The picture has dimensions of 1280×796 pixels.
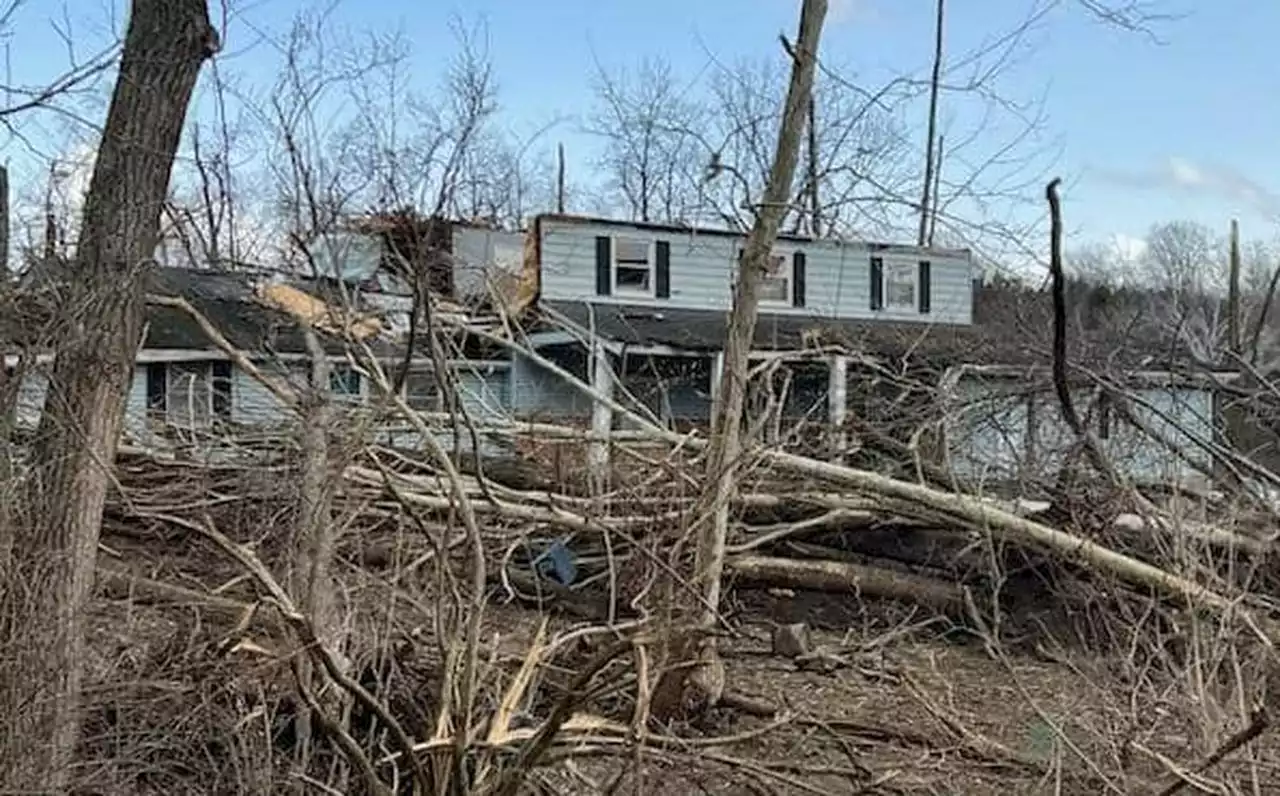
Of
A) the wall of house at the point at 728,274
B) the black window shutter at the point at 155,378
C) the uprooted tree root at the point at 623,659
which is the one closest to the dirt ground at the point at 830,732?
the uprooted tree root at the point at 623,659

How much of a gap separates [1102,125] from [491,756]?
1001cm

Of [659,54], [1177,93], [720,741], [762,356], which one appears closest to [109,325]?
[720,741]

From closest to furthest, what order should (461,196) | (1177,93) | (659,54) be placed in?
(461,196), (1177,93), (659,54)

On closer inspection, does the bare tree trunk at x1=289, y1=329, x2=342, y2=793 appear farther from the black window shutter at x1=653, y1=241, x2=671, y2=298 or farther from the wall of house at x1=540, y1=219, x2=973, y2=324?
the black window shutter at x1=653, y1=241, x2=671, y2=298

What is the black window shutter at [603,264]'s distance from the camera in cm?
2011

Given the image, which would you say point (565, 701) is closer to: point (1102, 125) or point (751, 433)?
point (751, 433)

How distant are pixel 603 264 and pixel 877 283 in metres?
4.89

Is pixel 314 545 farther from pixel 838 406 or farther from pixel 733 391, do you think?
pixel 838 406

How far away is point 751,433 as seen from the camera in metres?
6.92

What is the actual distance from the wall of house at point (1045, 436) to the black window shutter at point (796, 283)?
12.3 metres

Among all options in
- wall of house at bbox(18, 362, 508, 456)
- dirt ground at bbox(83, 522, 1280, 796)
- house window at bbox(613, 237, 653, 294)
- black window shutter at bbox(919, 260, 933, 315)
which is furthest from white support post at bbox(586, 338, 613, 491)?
black window shutter at bbox(919, 260, 933, 315)

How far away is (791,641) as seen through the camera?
7.92 meters

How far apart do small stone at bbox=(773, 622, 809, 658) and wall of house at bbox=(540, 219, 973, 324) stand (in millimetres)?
11255

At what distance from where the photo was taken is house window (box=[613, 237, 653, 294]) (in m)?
20.3
